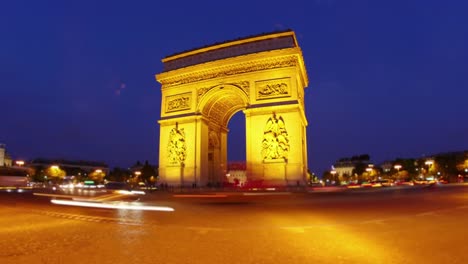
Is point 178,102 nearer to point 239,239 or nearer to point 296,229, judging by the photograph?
point 296,229

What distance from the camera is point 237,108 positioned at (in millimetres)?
34812

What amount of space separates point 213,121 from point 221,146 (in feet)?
11.0

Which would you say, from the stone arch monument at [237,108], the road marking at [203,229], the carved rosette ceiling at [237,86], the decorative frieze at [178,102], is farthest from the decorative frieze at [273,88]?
the road marking at [203,229]

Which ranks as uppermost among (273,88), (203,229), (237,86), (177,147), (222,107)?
(237,86)

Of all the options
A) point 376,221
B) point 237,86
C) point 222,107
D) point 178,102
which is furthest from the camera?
point 222,107

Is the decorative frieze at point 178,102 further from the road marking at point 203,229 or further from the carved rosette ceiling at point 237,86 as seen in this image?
the road marking at point 203,229

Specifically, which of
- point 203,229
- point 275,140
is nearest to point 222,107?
point 275,140

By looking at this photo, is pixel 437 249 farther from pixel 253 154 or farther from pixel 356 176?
pixel 356 176

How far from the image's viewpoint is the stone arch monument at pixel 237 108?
26.6 m

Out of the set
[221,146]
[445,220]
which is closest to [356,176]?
[221,146]

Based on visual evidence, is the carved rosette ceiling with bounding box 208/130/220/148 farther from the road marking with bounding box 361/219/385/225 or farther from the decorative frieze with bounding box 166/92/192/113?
the road marking with bounding box 361/219/385/225

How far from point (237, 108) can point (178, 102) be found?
6.53 meters

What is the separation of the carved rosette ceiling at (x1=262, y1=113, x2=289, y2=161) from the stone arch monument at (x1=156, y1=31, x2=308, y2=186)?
80 millimetres

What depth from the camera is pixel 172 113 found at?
32.1 m
